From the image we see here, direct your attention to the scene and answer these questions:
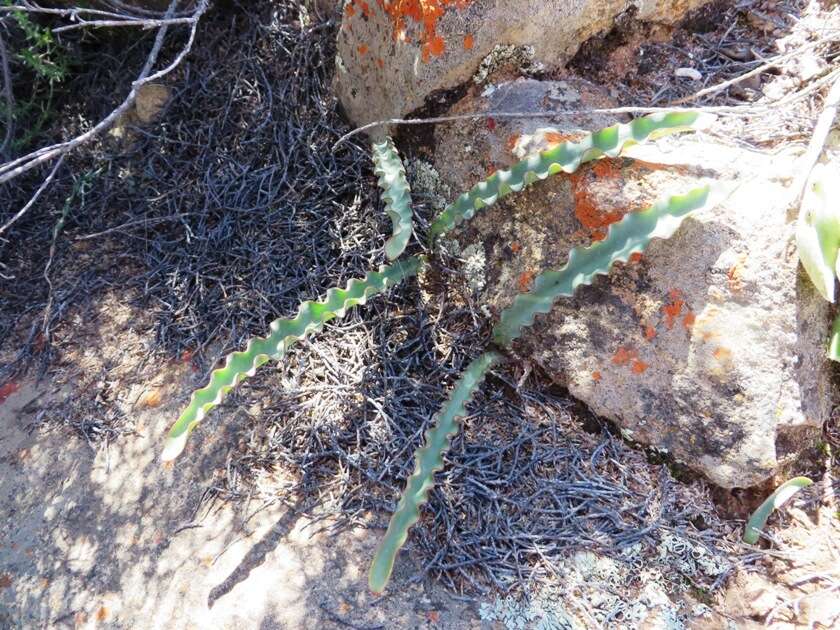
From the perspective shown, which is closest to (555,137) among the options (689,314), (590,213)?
(590,213)

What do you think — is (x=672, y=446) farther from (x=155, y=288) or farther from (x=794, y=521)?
(x=155, y=288)

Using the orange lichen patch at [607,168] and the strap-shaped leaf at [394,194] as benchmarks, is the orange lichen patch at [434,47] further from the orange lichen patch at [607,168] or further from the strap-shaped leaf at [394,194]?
the orange lichen patch at [607,168]

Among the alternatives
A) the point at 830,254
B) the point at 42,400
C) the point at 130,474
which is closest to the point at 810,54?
the point at 830,254

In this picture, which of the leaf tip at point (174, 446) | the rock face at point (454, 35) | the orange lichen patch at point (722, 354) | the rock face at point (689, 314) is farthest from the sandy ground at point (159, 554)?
the rock face at point (454, 35)

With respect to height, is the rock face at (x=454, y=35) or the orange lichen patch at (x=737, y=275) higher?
the rock face at (x=454, y=35)

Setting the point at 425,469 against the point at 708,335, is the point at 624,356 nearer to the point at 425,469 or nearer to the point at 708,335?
the point at 708,335

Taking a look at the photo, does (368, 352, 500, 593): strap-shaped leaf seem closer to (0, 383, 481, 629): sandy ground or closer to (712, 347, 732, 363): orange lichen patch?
(0, 383, 481, 629): sandy ground
